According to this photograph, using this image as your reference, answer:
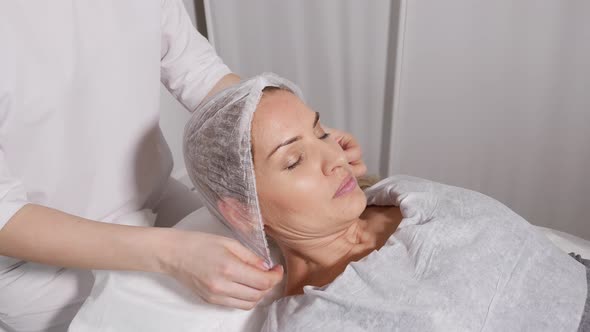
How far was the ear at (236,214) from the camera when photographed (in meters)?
1.15

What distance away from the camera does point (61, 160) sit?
51.7 inches

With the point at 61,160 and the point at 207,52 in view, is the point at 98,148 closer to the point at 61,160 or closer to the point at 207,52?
the point at 61,160

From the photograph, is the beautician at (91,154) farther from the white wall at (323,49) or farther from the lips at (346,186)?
the white wall at (323,49)

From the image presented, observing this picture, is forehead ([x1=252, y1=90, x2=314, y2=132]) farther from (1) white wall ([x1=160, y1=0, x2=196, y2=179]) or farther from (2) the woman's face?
(1) white wall ([x1=160, y1=0, x2=196, y2=179])

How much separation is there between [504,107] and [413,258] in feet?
4.03

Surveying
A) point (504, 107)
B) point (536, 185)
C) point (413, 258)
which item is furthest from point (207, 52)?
point (536, 185)

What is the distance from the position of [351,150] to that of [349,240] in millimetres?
208

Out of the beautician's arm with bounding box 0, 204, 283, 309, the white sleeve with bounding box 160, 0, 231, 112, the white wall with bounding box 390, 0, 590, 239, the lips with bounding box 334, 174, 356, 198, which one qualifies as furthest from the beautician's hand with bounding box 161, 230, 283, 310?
the white wall with bounding box 390, 0, 590, 239

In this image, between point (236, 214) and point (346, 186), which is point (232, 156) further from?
point (346, 186)

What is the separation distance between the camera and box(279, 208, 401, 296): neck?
128 cm

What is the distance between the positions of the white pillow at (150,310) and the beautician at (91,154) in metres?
0.10

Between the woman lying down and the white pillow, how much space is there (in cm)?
10

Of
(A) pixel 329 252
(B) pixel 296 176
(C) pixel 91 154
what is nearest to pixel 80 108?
(C) pixel 91 154

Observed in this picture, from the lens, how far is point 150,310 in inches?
50.0
